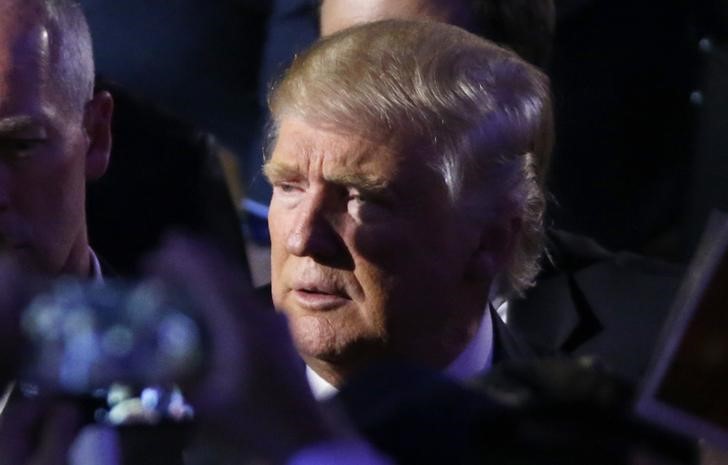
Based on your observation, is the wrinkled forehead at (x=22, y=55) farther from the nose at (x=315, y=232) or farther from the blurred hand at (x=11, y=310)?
the blurred hand at (x=11, y=310)

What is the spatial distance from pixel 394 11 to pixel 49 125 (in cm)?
54

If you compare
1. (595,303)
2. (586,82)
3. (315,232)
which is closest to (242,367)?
(315,232)

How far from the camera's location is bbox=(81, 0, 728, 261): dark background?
3215 millimetres

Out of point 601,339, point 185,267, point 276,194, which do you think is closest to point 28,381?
point 185,267

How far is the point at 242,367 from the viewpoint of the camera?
837mm

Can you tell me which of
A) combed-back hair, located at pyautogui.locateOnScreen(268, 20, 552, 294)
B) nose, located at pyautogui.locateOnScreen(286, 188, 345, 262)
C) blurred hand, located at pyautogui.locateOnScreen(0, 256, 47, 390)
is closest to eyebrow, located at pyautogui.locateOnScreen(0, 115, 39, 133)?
combed-back hair, located at pyautogui.locateOnScreen(268, 20, 552, 294)

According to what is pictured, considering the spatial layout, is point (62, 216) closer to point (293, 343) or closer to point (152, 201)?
point (152, 201)

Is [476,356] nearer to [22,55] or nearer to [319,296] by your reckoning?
[319,296]

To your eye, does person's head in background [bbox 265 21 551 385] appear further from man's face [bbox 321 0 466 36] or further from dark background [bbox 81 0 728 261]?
dark background [bbox 81 0 728 261]

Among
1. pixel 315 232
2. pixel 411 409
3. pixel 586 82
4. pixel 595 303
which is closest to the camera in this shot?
pixel 411 409

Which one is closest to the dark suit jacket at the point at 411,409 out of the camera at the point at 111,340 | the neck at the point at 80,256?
the camera at the point at 111,340

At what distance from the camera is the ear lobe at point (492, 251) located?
1952 millimetres

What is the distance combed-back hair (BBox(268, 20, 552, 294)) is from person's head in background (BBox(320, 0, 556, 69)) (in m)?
0.36

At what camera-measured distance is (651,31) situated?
10.7 ft
